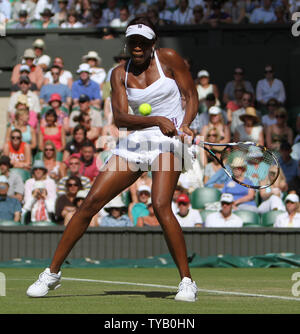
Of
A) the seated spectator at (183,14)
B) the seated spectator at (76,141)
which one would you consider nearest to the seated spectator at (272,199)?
the seated spectator at (76,141)

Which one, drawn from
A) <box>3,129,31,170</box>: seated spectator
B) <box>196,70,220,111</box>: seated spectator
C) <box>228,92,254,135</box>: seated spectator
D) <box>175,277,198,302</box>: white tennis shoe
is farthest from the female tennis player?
<box>196,70,220,111</box>: seated spectator

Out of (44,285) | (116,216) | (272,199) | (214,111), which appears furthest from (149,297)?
(214,111)

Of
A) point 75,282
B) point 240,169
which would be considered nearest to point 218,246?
point 75,282

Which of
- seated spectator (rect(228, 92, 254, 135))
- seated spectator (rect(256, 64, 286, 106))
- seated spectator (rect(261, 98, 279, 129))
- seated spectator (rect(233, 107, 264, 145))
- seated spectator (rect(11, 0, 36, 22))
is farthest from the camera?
seated spectator (rect(11, 0, 36, 22))

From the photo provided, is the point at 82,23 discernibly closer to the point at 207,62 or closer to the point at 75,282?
the point at 207,62

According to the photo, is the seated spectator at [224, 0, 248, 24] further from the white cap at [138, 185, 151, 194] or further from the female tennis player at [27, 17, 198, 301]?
the female tennis player at [27, 17, 198, 301]

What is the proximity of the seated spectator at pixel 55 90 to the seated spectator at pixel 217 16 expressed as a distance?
11.1ft

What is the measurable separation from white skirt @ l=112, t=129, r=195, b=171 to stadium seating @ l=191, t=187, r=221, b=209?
714 cm

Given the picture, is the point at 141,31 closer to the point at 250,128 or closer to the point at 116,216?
the point at 116,216

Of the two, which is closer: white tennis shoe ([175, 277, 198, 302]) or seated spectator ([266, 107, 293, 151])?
white tennis shoe ([175, 277, 198, 302])

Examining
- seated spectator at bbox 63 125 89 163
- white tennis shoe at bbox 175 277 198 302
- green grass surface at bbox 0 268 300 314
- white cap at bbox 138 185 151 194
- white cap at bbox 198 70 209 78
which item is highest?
white cap at bbox 198 70 209 78

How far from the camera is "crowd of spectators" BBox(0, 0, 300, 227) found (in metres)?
13.8

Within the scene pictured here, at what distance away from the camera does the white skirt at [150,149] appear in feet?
22.8

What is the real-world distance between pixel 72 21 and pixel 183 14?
2.41 m
